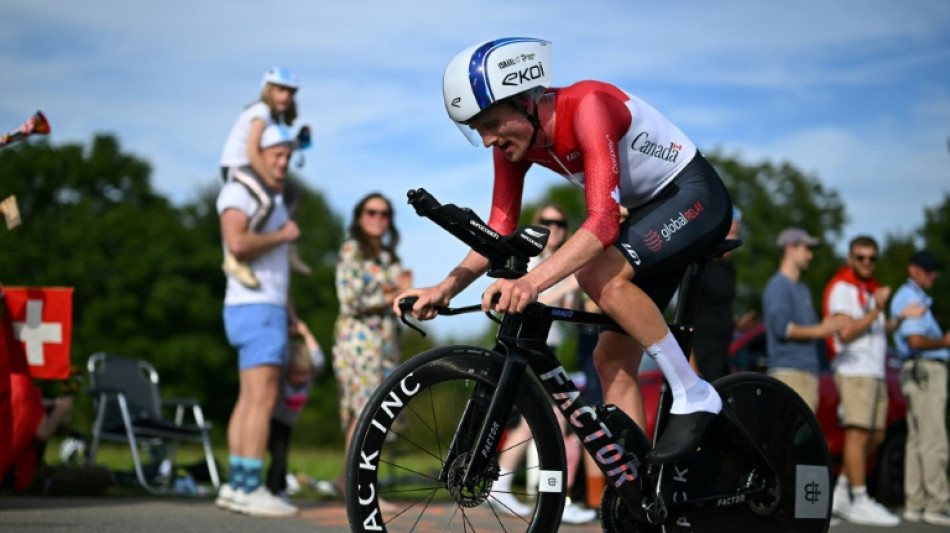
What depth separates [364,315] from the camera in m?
9.70

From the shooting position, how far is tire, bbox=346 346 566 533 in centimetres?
443

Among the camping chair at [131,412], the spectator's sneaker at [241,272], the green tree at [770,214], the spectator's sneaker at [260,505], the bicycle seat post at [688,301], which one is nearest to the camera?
the bicycle seat post at [688,301]

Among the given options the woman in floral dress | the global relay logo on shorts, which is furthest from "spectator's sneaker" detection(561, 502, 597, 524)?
the global relay logo on shorts

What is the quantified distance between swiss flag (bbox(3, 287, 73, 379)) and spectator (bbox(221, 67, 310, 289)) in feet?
3.79

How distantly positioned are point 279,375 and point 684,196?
430cm

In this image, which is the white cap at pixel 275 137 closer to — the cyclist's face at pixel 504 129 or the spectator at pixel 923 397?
the cyclist's face at pixel 504 129

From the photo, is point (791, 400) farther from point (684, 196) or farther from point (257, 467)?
point (257, 467)

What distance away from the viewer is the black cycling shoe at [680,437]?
17.0 feet

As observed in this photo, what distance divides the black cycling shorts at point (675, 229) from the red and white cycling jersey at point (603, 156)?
0.29ft

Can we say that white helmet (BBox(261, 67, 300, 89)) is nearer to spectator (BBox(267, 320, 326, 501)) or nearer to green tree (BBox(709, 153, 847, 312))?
spectator (BBox(267, 320, 326, 501))

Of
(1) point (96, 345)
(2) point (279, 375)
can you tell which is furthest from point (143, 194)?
(2) point (279, 375)

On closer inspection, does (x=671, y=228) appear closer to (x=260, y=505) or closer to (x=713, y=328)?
(x=260, y=505)

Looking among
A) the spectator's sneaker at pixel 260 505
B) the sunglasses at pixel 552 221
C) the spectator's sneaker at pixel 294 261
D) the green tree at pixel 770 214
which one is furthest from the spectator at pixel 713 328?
the green tree at pixel 770 214

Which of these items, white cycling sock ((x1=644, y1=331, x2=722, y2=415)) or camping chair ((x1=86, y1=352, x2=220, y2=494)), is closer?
white cycling sock ((x1=644, y1=331, x2=722, y2=415))
